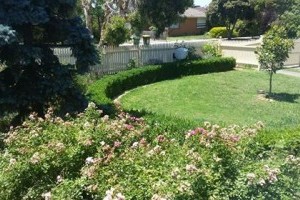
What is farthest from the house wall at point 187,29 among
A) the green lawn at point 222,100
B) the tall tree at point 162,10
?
the green lawn at point 222,100

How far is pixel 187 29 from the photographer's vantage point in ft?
186

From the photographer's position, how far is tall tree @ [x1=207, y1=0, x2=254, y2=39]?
148 feet

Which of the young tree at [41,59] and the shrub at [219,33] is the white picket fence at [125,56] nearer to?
the young tree at [41,59]

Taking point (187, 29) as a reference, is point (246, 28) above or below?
above

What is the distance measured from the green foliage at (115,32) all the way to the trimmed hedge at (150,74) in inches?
155

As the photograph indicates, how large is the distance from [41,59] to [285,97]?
396 inches

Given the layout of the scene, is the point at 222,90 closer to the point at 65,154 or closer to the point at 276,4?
the point at 65,154

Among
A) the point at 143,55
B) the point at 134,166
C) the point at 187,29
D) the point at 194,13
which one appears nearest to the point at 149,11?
the point at 143,55

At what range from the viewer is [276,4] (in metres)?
45.5

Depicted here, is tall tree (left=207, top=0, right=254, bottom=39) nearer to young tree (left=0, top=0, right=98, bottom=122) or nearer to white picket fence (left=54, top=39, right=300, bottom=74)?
white picket fence (left=54, top=39, right=300, bottom=74)

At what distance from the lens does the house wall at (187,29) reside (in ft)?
180

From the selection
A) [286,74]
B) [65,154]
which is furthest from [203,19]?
[65,154]

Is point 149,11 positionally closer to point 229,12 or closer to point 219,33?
point 229,12

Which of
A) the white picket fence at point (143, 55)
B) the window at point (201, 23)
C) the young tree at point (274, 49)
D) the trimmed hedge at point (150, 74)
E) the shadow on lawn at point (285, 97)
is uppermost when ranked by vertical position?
the window at point (201, 23)
